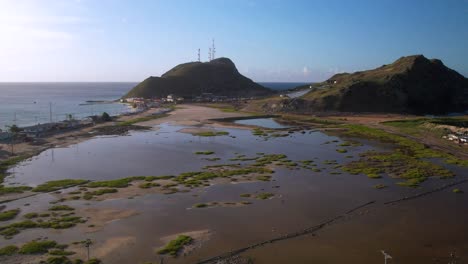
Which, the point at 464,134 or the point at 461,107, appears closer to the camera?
the point at 464,134

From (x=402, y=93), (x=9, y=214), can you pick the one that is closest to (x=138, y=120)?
(x=9, y=214)

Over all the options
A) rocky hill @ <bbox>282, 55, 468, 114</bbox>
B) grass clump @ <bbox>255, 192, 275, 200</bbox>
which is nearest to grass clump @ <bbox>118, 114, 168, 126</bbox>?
rocky hill @ <bbox>282, 55, 468, 114</bbox>

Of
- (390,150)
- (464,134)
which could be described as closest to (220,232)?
(390,150)

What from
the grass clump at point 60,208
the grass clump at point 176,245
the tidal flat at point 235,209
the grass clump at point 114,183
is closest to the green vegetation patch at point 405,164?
the tidal flat at point 235,209

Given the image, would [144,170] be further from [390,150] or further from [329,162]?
[390,150]

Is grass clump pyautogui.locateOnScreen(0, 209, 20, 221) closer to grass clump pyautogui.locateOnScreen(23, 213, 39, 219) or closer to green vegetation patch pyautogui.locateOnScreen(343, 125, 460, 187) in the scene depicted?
grass clump pyautogui.locateOnScreen(23, 213, 39, 219)

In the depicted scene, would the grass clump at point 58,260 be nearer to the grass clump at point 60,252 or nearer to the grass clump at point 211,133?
the grass clump at point 60,252
